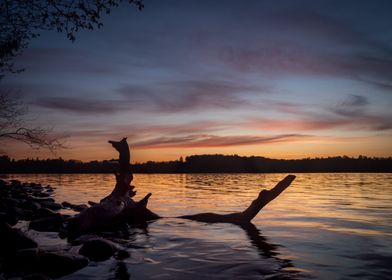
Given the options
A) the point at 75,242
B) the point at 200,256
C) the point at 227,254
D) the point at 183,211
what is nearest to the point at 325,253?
the point at 227,254

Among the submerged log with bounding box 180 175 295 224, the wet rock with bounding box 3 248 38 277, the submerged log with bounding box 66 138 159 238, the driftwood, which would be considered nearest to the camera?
the wet rock with bounding box 3 248 38 277

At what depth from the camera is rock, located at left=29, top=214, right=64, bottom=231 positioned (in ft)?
45.6

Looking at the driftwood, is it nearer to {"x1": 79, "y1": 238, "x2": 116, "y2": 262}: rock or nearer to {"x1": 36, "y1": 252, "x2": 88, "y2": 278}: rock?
{"x1": 79, "y1": 238, "x2": 116, "y2": 262}: rock

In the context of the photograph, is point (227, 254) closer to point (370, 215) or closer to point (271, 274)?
point (271, 274)

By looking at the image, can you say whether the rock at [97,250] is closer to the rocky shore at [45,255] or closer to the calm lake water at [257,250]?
the rocky shore at [45,255]

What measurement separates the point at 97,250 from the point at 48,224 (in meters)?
6.07

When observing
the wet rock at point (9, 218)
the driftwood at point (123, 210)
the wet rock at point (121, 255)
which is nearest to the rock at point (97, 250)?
Answer: the wet rock at point (121, 255)

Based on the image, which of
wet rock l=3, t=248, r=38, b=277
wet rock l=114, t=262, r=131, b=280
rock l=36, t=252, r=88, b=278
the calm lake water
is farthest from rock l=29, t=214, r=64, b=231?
wet rock l=114, t=262, r=131, b=280

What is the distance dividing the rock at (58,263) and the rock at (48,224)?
20.0ft

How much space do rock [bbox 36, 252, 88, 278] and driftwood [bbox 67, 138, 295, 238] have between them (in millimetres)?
4327

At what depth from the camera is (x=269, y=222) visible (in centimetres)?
1680

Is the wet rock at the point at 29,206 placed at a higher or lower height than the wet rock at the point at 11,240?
lower

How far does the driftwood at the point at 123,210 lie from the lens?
42.5 ft

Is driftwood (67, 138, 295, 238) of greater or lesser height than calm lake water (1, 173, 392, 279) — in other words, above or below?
above
